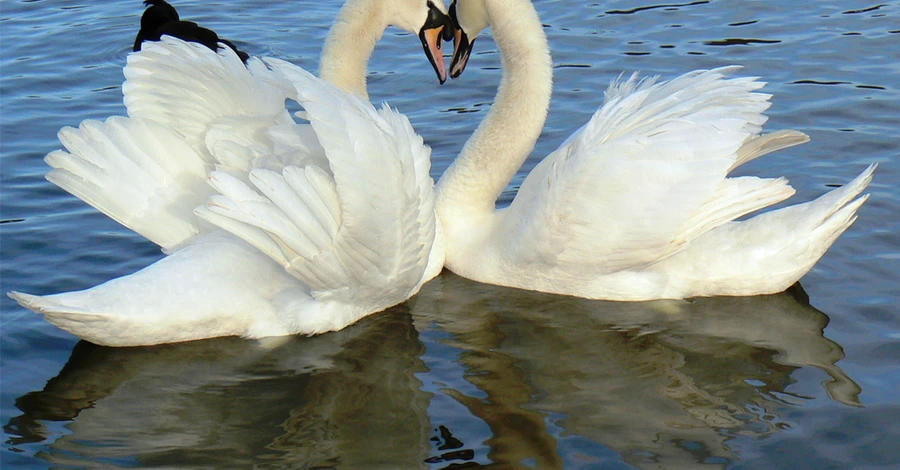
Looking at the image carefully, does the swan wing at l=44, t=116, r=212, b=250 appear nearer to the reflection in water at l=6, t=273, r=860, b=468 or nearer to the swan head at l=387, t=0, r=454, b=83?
the reflection in water at l=6, t=273, r=860, b=468

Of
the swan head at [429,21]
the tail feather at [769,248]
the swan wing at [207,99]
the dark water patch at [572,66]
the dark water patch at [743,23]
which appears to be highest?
the swan head at [429,21]

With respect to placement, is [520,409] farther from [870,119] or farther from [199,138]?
[870,119]

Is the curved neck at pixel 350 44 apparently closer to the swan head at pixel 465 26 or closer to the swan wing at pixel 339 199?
the swan head at pixel 465 26

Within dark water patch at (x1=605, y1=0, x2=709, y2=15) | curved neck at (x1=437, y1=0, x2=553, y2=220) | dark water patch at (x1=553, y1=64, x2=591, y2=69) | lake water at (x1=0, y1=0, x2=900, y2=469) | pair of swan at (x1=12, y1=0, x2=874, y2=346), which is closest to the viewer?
lake water at (x1=0, y1=0, x2=900, y2=469)

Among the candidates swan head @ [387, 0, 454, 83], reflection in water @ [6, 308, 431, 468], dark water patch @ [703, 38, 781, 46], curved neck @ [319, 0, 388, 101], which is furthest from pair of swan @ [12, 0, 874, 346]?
dark water patch @ [703, 38, 781, 46]

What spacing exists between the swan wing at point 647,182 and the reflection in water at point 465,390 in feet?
1.29

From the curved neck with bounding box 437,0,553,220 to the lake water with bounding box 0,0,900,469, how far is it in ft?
1.64

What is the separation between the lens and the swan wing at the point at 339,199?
5121 mm

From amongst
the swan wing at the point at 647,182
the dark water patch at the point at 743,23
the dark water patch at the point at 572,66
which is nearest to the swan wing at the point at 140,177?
the swan wing at the point at 647,182

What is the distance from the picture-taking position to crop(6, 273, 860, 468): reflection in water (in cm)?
480

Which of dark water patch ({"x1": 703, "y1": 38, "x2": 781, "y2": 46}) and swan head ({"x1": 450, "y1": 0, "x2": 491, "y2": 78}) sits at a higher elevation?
swan head ({"x1": 450, "y1": 0, "x2": 491, "y2": 78})

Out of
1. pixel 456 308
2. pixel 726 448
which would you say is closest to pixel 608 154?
pixel 456 308

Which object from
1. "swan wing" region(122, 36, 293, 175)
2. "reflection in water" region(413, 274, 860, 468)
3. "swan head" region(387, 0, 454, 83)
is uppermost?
"swan head" region(387, 0, 454, 83)

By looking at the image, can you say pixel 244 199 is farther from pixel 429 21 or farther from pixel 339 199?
pixel 429 21
